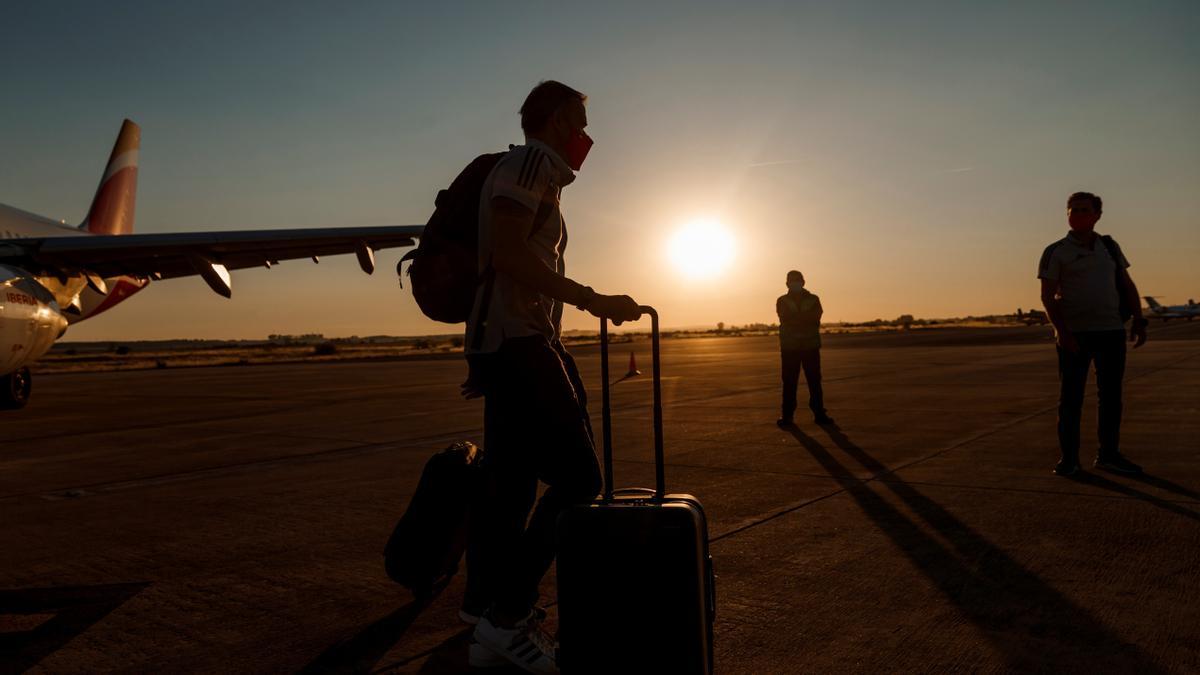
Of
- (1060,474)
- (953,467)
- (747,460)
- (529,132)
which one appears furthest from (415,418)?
(529,132)

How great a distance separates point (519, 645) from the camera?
2547 millimetres

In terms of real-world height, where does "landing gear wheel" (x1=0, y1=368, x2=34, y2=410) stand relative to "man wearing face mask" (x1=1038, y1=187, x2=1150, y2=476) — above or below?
below

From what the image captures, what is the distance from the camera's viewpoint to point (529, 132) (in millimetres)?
2762

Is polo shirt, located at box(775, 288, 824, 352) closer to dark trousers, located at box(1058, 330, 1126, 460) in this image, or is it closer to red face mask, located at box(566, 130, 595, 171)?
dark trousers, located at box(1058, 330, 1126, 460)

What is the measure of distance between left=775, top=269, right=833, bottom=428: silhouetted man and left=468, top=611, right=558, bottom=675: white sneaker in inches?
255

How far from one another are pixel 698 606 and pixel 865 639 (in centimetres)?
84

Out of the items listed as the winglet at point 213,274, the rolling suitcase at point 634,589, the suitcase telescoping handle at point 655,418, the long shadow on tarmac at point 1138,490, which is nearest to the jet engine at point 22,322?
the winglet at point 213,274

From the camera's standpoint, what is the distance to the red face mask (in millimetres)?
2775

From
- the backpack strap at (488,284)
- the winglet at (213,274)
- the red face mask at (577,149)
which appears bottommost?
the backpack strap at (488,284)

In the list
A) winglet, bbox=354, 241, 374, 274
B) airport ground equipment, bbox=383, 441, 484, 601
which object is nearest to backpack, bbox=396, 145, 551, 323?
airport ground equipment, bbox=383, 441, 484, 601

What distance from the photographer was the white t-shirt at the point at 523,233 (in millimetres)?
2549

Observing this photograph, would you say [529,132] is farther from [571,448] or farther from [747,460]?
[747,460]

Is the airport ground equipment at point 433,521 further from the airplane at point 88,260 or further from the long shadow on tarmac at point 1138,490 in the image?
the airplane at point 88,260

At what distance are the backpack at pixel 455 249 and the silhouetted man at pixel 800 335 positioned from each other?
6502 millimetres
